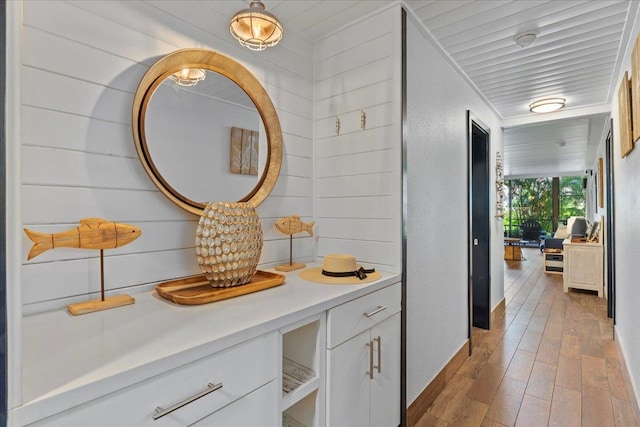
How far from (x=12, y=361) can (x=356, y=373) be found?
117 cm

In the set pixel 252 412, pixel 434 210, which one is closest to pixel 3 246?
pixel 252 412

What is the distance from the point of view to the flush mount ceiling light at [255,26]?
1.44 m

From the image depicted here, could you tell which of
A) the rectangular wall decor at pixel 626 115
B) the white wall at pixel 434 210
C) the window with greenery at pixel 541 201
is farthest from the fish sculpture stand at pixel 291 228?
the window with greenery at pixel 541 201

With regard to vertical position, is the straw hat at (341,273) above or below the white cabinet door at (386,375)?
above

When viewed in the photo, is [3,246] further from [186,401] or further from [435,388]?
[435,388]

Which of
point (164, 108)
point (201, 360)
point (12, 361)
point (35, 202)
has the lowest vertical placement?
point (201, 360)

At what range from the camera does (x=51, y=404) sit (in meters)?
0.61

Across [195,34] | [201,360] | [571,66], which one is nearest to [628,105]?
[571,66]

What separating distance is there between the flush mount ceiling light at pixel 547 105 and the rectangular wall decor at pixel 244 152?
3.06 m

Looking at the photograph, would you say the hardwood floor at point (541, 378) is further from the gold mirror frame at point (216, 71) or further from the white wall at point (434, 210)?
the gold mirror frame at point (216, 71)

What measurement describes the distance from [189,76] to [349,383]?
1.47m

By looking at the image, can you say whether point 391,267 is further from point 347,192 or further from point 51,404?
point 51,404

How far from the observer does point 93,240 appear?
1.09 metres

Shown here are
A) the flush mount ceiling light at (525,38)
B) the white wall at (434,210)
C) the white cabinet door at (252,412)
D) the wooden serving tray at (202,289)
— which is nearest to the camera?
the white cabinet door at (252,412)
